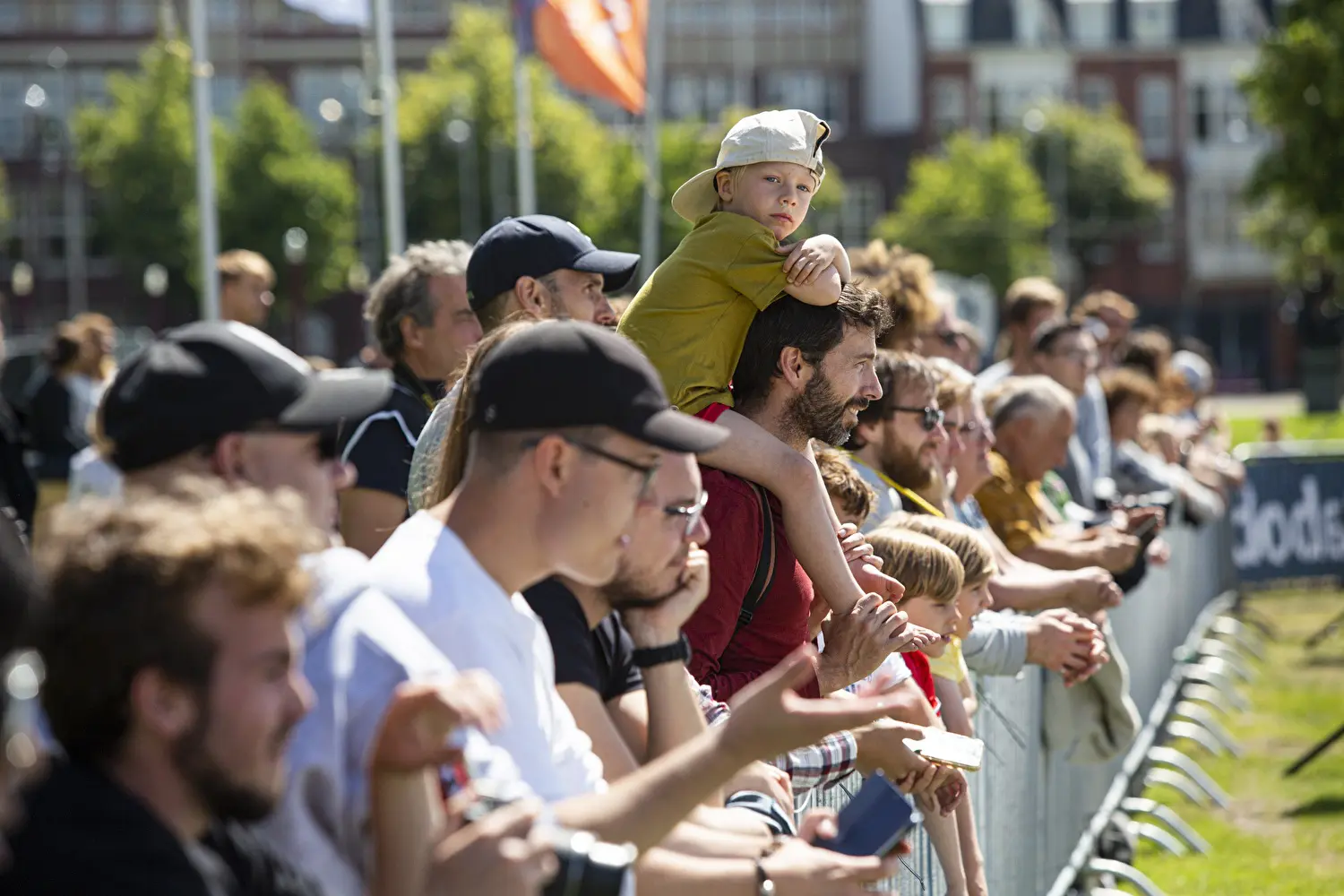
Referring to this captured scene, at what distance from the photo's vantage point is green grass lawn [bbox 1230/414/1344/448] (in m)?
40.1

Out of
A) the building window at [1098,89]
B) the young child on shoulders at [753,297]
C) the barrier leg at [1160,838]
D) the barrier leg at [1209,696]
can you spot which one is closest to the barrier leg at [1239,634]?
the barrier leg at [1209,696]

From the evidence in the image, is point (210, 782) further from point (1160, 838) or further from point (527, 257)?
point (1160, 838)

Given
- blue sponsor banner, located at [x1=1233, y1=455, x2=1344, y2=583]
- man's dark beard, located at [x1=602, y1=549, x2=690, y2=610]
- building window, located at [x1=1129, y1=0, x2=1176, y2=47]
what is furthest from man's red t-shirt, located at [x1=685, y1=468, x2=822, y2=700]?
building window, located at [x1=1129, y1=0, x2=1176, y2=47]

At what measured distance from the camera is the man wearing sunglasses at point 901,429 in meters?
6.44

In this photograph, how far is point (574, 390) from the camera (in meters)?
3.17

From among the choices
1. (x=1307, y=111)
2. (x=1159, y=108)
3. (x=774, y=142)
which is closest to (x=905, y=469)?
(x=774, y=142)

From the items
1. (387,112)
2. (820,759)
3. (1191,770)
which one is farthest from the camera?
(387,112)

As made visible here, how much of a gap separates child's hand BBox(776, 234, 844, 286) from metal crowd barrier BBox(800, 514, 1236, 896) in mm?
1254

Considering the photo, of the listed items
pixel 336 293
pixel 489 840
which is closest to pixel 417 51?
pixel 336 293

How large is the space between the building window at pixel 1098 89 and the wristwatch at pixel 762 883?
82.6 meters

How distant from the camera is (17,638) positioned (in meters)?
2.26

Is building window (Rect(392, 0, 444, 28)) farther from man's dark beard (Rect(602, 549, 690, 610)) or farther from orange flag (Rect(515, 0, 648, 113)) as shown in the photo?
man's dark beard (Rect(602, 549, 690, 610))

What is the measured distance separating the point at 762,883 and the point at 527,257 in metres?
2.51

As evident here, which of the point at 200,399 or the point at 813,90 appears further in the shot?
the point at 813,90
